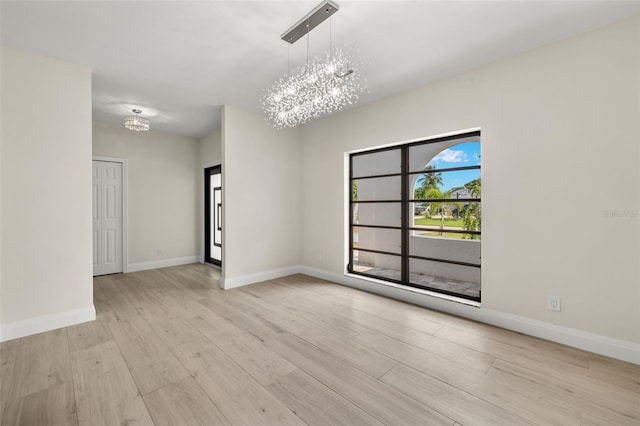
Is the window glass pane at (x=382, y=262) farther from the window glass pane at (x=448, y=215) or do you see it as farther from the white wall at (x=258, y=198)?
the white wall at (x=258, y=198)

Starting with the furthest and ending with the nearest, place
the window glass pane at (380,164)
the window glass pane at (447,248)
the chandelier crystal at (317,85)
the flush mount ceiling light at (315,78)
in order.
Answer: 1. the window glass pane at (380,164)
2. the window glass pane at (447,248)
3. the chandelier crystal at (317,85)
4. the flush mount ceiling light at (315,78)

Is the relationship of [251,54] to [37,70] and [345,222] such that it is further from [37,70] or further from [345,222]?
[345,222]

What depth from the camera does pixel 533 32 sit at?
7.92ft

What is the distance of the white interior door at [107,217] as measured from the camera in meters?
4.88

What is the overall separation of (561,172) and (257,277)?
4041mm

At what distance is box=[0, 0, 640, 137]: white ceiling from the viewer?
2.13 m

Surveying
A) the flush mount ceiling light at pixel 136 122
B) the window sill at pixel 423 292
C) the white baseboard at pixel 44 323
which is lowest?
the white baseboard at pixel 44 323

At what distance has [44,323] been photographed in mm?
2742

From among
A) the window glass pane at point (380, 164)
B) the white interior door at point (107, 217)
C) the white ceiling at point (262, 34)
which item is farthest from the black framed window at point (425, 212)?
the white interior door at point (107, 217)

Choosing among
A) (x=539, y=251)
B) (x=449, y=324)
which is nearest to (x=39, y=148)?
(x=449, y=324)

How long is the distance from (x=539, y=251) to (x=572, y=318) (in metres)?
0.61

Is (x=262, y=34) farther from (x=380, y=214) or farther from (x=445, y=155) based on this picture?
(x=380, y=214)

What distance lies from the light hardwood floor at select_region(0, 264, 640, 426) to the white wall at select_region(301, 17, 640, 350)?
0.48 m

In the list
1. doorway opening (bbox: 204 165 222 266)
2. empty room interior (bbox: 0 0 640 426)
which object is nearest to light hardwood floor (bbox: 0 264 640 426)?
empty room interior (bbox: 0 0 640 426)
